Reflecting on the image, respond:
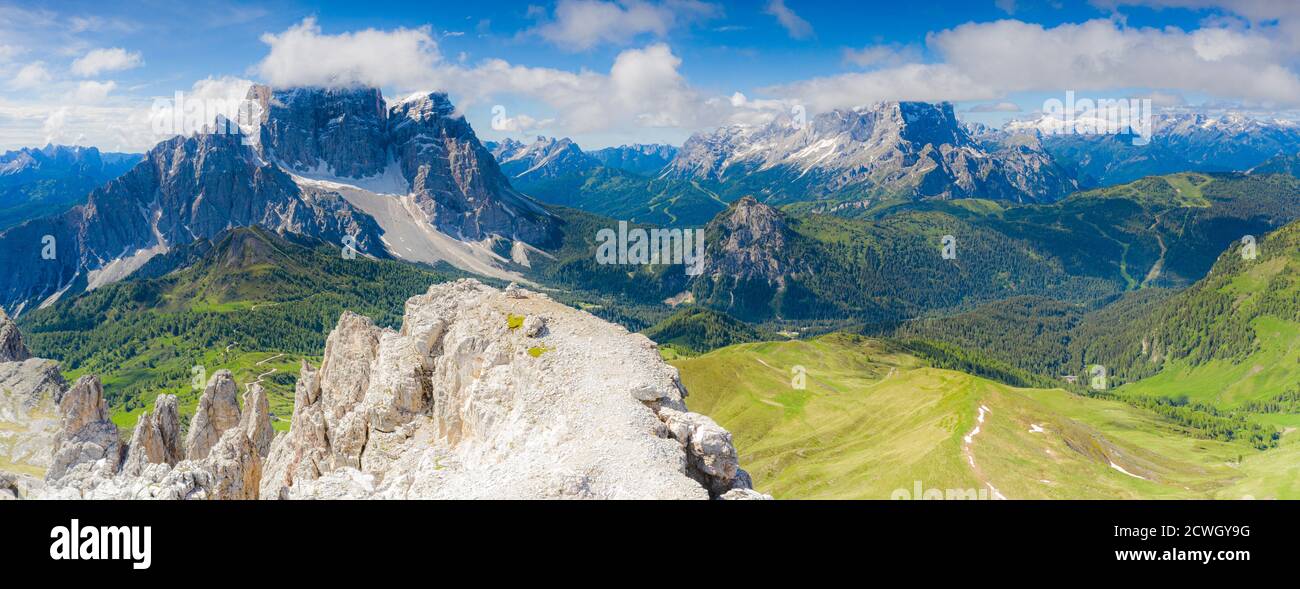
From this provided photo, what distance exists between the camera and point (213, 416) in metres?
111

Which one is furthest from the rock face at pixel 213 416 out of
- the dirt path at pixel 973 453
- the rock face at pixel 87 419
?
the dirt path at pixel 973 453

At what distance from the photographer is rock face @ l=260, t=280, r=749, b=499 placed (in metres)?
41.2

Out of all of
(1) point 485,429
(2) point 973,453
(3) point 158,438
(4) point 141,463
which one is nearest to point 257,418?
(4) point 141,463

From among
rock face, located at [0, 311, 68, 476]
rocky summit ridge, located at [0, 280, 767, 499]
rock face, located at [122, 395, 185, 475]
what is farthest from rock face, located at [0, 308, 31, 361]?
rocky summit ridge, located at [0, 280, 767, 499]

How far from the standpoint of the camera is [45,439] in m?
135

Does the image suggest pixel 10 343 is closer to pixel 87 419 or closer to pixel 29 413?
pixel 29 413

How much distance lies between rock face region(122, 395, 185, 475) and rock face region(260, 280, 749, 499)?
45.3m

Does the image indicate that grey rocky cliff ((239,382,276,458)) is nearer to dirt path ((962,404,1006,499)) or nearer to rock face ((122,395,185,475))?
rock face ((122,395,185,475))

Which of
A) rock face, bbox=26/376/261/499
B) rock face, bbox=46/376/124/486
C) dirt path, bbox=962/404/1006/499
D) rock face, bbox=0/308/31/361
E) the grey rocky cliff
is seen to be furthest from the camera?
rock face, bbox=0/308/31/361

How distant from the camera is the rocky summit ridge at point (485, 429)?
41781 mm
